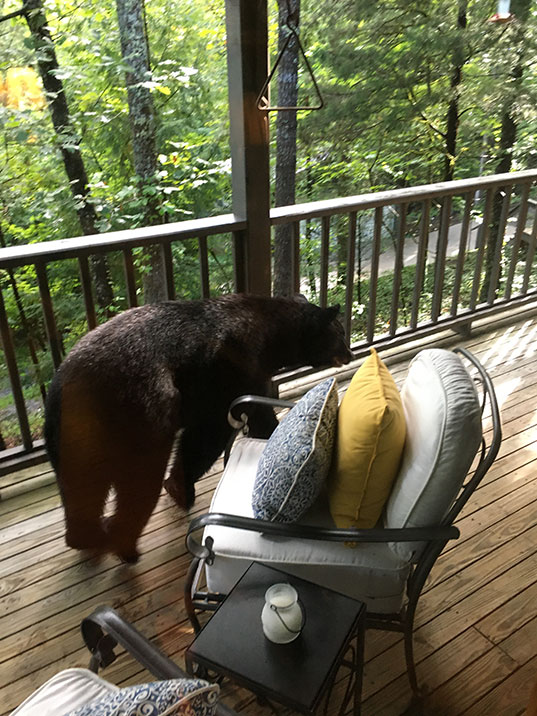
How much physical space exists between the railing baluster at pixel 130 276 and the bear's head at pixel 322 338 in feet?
2.62

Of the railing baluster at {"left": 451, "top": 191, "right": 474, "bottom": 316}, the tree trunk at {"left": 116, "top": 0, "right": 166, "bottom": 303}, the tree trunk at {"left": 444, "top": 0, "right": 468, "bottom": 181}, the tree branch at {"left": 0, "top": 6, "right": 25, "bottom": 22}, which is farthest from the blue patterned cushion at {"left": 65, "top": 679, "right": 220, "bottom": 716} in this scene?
the tree trunk at {"left": 444, "top": 0, "right": 468, "bottom": 181}

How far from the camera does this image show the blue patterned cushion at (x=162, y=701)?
82 centimetres

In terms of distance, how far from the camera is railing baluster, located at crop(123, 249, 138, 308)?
7.74ft

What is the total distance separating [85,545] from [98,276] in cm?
334

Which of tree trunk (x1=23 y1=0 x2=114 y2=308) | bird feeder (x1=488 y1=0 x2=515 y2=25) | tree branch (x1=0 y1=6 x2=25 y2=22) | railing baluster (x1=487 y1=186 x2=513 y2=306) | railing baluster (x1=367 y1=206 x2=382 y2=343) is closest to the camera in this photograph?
railing baluster (x1=367 y1=206 x2=382 y2=343)

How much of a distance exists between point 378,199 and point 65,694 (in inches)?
103

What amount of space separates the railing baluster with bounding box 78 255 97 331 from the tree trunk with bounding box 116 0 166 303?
206 cm

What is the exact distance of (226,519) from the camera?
141 cm

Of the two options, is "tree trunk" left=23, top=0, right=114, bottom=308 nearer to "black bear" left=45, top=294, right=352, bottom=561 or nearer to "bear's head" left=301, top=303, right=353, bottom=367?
"bear's head" left=301, top=303, right=353, bottom=367

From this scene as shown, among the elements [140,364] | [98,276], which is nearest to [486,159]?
[98,276]

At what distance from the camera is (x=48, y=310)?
228 cm

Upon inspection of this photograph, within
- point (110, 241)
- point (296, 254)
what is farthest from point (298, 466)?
point (296, 254)

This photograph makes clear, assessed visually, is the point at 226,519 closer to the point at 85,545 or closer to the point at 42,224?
the point at 85,545

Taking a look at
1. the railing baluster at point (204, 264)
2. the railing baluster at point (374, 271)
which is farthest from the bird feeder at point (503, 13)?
the railing baluster at point (204, 264)
